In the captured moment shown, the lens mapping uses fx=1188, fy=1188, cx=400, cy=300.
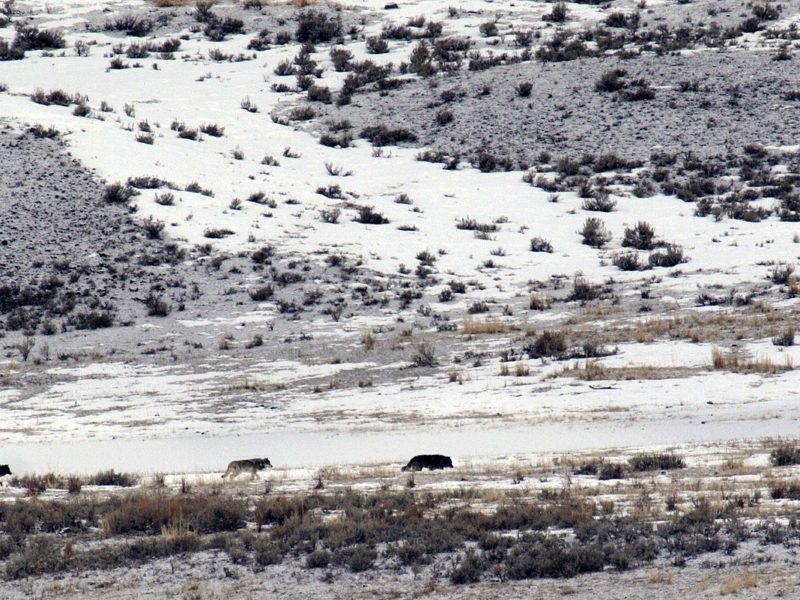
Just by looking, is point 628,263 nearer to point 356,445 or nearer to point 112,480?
point 356,445

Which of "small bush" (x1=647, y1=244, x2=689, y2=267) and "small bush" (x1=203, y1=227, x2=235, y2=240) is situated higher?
"small bush" (x1=203, y1=227, x2=235, y2=240)

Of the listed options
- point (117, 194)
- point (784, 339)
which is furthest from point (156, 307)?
point (784, 339)

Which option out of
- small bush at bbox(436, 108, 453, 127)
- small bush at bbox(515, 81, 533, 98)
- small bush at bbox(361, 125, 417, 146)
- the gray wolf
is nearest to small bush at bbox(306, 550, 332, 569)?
the gray wolf

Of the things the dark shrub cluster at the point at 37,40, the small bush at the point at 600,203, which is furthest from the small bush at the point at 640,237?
the dark shrub cluster at the point at 37,40

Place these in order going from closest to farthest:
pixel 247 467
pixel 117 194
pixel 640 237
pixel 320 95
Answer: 1. pixel 247 467
2. pixel 117 194
3. pixel 640 237
4. pixel 320 95

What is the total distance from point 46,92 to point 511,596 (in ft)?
109

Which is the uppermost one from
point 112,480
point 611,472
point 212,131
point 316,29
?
point 316,29

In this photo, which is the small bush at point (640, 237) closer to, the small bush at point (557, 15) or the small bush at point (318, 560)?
the small bush at point (318, 560)

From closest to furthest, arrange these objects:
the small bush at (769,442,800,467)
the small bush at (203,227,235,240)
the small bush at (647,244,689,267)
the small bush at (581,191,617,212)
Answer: the small bush at (769,442,800,467) < the small bush at (647,244,689,267) < the small bush at (203,227,235,240) < the small bush at (581,191,617,212)

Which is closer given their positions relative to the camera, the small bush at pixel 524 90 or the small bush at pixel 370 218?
the small bush at pixel 370 218

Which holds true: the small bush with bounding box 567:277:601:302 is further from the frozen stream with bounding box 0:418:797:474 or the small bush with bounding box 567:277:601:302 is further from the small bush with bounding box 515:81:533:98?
the small bush with bounding box 515:81:533:98

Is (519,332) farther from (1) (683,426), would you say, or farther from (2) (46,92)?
(2) (46,92)

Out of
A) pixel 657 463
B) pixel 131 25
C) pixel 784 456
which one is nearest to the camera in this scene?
pixel 784 456

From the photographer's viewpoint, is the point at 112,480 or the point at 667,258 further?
the point at 667,258
